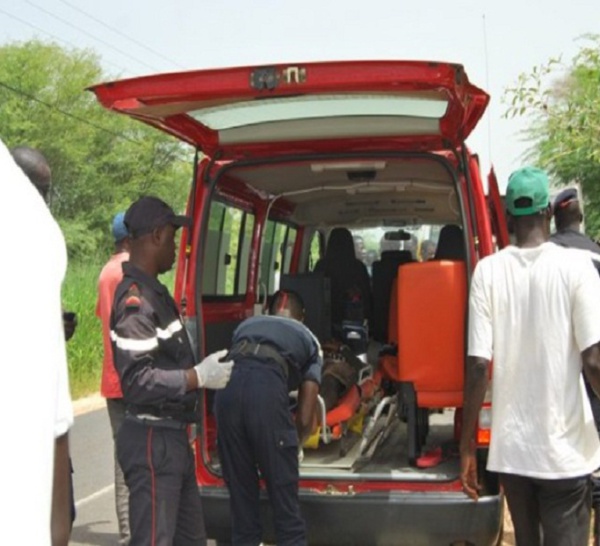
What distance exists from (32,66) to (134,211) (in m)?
34.5

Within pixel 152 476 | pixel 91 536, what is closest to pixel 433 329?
pixel 152 476

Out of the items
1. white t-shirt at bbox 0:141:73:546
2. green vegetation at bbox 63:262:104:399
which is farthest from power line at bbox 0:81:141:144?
white t-shirt at bbox 0:141:73:546

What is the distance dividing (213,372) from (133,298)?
1.52 ft

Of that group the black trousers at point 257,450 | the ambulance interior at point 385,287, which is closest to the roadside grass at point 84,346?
the ambulance interior at point 385,287

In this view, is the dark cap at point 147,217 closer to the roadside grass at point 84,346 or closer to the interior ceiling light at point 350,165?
the interior ceiling light at point 350,165

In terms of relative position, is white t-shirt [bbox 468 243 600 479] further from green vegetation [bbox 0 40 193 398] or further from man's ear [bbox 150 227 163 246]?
green vegetation [bbox 0 40 193 398]

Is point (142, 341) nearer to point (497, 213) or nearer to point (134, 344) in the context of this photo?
point (134, 344)

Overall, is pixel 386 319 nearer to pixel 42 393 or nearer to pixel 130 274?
pixel 130 274

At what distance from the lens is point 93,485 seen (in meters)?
7.89

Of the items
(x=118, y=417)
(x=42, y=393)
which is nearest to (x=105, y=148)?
(x=118, y=417)

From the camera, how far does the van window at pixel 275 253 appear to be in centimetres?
716

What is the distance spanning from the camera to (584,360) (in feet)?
11.9

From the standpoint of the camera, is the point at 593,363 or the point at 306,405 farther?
the point at 306,405

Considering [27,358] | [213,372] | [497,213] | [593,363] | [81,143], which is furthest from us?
[81,143]
